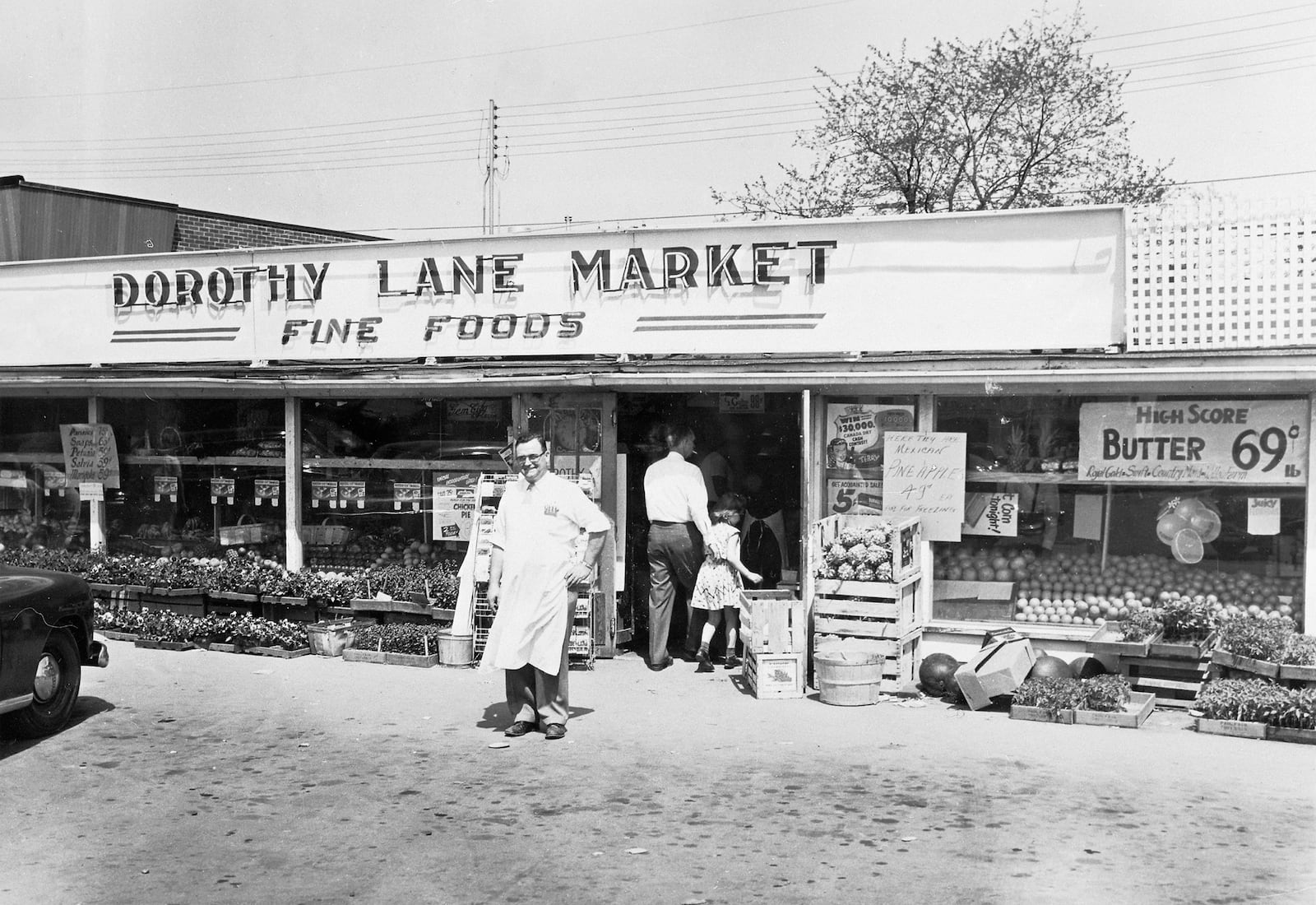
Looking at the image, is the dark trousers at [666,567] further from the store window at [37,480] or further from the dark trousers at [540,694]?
the store window at [37,480]

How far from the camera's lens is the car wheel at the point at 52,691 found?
27.2ft

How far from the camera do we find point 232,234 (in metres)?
22.1

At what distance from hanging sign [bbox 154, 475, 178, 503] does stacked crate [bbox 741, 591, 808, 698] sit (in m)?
7.28

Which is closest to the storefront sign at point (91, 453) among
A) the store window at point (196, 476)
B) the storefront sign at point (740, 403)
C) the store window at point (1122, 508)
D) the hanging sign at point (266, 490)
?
the store window at point (196, 476)

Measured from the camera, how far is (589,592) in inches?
436

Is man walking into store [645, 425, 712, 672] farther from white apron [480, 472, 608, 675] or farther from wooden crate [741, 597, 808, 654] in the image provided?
white apron [480, 472, 608, 675]

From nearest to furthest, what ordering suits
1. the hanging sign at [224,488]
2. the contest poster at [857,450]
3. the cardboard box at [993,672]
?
the cardboard box at [993,672] < the contest poster at [857,450] < the hanging sign at [224,488]

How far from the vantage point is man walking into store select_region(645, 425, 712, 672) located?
10797 mm

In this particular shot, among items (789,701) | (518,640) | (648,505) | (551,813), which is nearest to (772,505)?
(648,505)

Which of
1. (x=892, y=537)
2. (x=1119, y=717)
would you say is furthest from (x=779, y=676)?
(x=1119, y=717)

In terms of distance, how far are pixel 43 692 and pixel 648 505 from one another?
500cm

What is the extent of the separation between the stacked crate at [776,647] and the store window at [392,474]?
3530 millimetres

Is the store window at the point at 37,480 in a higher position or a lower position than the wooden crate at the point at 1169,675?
higher

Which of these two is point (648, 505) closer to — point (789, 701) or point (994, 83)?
point (789, 701)
